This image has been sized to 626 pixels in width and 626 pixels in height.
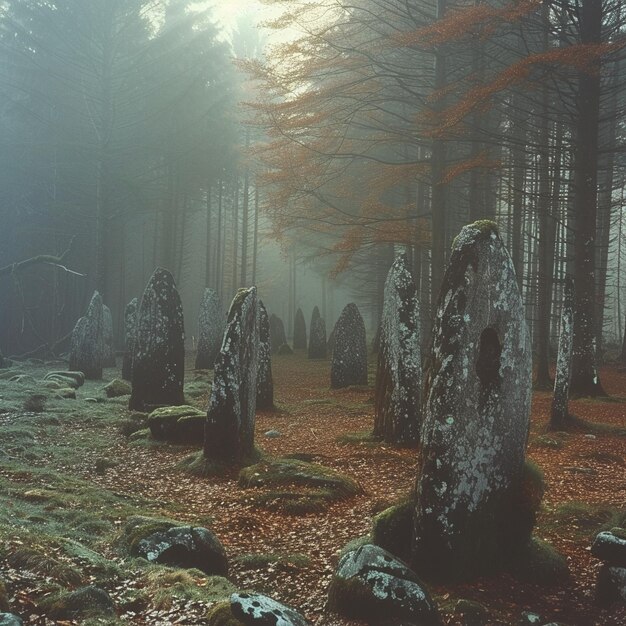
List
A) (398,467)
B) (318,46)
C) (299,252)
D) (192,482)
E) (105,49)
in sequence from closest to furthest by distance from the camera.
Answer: (192,482) < (398,467) < (318,46) < (105,49) < (299,252)

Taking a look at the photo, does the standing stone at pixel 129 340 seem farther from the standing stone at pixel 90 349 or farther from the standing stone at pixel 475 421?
the standing stone at pixel 475 421

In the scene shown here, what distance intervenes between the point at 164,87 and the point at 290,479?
89.1 ft

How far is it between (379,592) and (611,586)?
58.8 inches

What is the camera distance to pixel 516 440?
188 inches

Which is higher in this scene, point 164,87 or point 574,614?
point 164,87

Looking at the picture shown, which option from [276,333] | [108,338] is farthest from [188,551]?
[276,333]

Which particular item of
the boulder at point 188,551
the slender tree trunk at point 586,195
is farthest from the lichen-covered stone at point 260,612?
the slender tree trunk at point 586,195

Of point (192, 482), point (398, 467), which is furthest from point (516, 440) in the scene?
point (192, 482)

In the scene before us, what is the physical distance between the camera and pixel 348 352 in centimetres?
1675

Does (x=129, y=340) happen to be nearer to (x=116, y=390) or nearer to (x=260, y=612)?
(x=116, y=390)

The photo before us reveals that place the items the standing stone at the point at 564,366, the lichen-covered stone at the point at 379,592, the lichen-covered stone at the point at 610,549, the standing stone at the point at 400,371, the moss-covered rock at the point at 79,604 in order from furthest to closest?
the standing stone at the point at 564,366 < the standing stone at the point at 400,371 < the lichen-covered stone at the point at 610,549 < the lichen-covered stone at the point at 379,592 < the moss-covered rock at the point at 79,604

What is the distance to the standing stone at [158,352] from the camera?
484 inches

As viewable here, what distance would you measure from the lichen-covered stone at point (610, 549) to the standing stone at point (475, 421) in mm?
479

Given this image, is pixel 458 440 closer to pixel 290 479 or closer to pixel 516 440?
pixel 516 440
